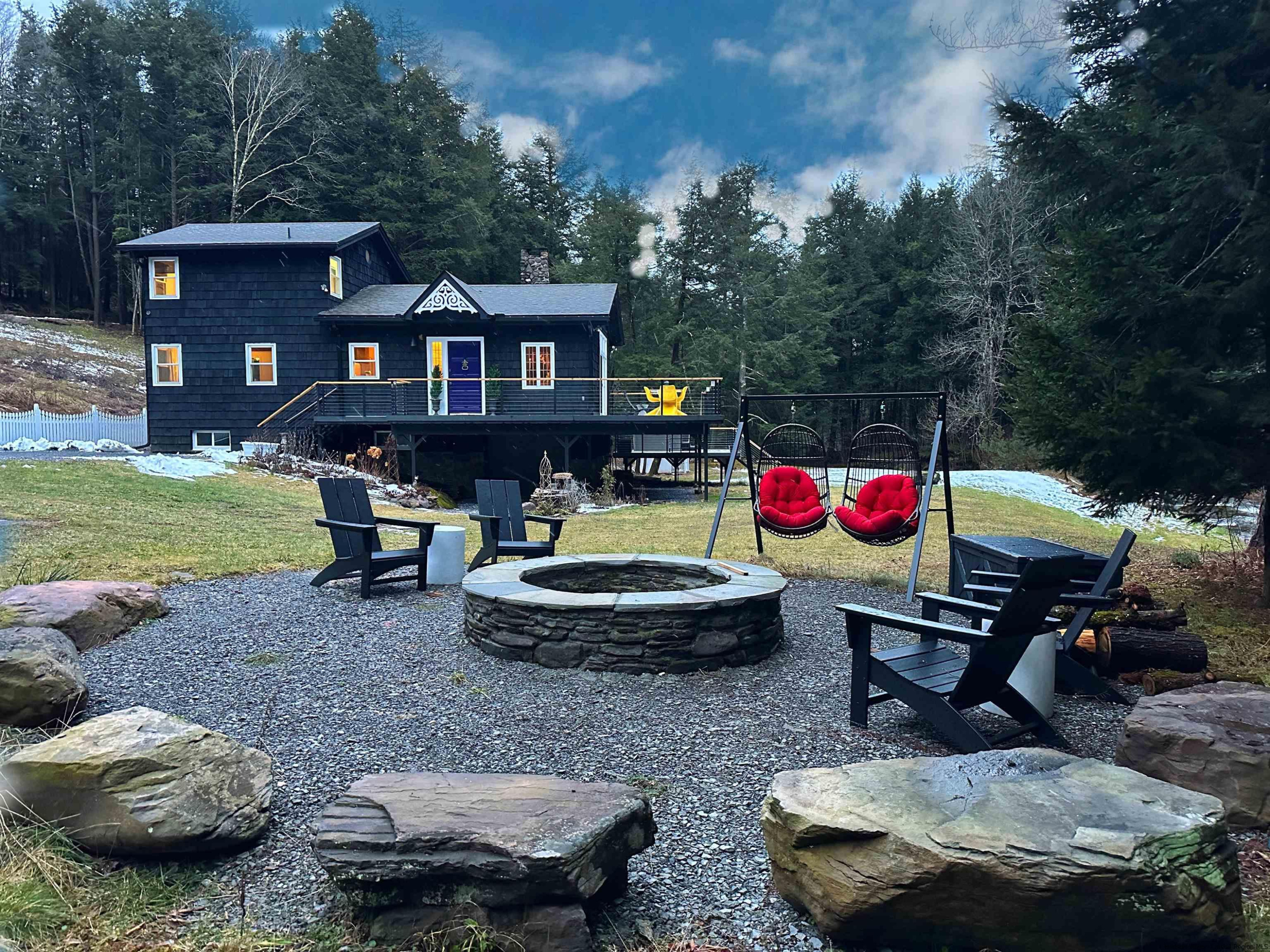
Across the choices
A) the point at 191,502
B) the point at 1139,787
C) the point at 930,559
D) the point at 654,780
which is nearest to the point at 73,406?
the point at 191,502

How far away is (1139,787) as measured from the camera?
2.29 m

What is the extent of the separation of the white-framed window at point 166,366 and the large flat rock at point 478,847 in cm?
1974

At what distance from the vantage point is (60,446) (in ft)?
53.3

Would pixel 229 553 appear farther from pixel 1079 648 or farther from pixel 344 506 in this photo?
pixel 1079 648

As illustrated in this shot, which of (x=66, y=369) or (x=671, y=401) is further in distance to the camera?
(x=66, y=369)

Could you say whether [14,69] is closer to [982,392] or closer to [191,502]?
[191,502]

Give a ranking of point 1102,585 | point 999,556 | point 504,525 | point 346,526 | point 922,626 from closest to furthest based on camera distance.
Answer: point 922,626 → point 1102,585 → point 999,556 → point 346,526 → point 504,525

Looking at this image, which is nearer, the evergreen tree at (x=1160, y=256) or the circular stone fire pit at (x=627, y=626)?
the circular stone fire pit at (x=627, y=626)

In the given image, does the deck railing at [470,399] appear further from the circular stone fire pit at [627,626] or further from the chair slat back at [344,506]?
the circular stone fire pit at [627,626]

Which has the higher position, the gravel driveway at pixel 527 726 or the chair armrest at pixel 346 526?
the chair armrest at pixel 346 526

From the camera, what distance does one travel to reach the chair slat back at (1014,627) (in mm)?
3039

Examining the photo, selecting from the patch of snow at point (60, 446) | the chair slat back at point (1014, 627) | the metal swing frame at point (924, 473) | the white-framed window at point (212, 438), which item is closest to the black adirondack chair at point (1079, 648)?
the chair slat back at point (1014, 627)

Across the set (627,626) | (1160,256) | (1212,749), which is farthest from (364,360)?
(1212,749)

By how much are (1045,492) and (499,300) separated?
47.4ft
